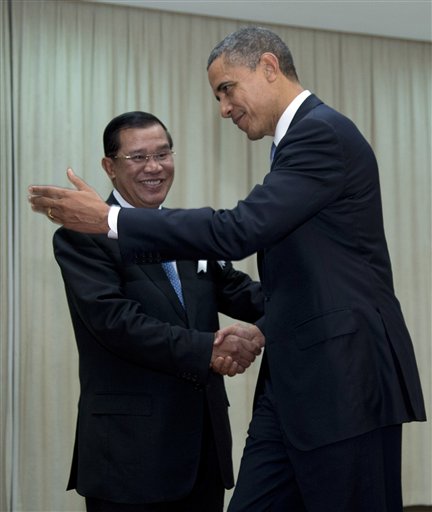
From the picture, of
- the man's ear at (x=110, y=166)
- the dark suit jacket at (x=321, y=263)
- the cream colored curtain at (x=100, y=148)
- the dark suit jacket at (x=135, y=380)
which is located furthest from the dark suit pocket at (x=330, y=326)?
the cream colored curtain at (x=100, y=148)

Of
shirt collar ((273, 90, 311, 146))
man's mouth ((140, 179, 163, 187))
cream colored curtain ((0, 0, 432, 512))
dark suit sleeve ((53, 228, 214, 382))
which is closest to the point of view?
shirt collar ((273, 90, 311, 146))

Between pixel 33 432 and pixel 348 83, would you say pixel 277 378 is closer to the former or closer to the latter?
pixel 33 432

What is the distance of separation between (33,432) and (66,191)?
322cm

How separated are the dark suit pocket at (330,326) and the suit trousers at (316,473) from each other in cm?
26

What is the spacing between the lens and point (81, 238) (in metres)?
2.92

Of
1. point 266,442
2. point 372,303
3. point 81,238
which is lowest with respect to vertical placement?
point 266,442

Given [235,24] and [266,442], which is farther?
[235,24]

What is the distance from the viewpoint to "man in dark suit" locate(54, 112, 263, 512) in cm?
275

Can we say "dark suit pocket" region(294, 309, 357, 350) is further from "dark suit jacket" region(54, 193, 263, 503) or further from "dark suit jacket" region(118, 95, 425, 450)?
"dark suit jacket" region(54, 193, 263, 503)

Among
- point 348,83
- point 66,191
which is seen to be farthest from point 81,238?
point 348,83

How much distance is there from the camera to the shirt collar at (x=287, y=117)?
2322 millimetres

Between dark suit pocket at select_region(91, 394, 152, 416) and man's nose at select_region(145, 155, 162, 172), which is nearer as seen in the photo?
dark suit pocket at select_region(91, 394, 152, 416)

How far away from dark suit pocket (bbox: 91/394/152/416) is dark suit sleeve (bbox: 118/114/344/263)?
2.53ft

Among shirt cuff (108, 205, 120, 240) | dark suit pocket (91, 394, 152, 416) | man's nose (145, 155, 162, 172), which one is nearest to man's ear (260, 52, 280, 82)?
shirt cuff (108, 205, 120, 240)
